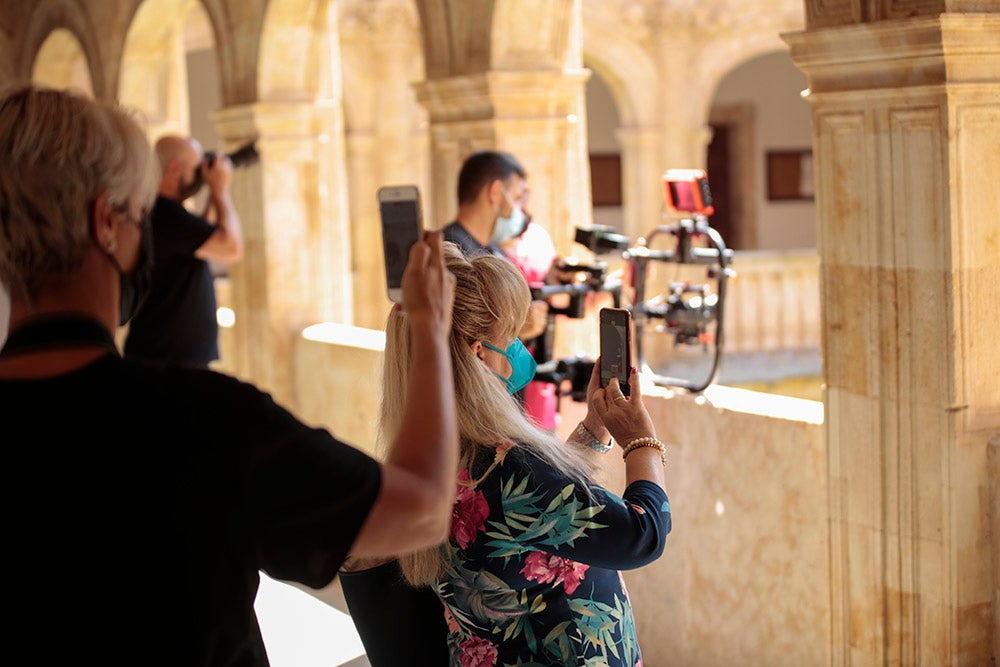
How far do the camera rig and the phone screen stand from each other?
7.94 feet

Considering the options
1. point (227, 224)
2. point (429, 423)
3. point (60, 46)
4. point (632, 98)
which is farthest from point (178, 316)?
point (632, 98)

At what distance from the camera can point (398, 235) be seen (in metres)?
2.03

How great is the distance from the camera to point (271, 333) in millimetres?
7480

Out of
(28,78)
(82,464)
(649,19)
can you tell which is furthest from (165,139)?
(649,19)

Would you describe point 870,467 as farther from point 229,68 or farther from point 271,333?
point 229,68

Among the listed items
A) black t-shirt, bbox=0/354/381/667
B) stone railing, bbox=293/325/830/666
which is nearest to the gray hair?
black t-shirt, bbox=0/354/381/667

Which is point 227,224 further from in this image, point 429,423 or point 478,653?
point 429,423

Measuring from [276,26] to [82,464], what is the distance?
6.31m

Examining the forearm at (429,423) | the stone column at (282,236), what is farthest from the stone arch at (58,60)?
the forearm at (429,423)

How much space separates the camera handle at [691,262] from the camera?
449 cm

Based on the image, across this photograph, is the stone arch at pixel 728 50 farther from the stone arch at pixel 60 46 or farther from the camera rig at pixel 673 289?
the camera rig at pixel 673 289

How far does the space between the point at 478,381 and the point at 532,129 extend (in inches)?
148

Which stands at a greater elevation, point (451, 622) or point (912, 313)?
point (912, 313)

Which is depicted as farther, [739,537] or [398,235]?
[739,537]
